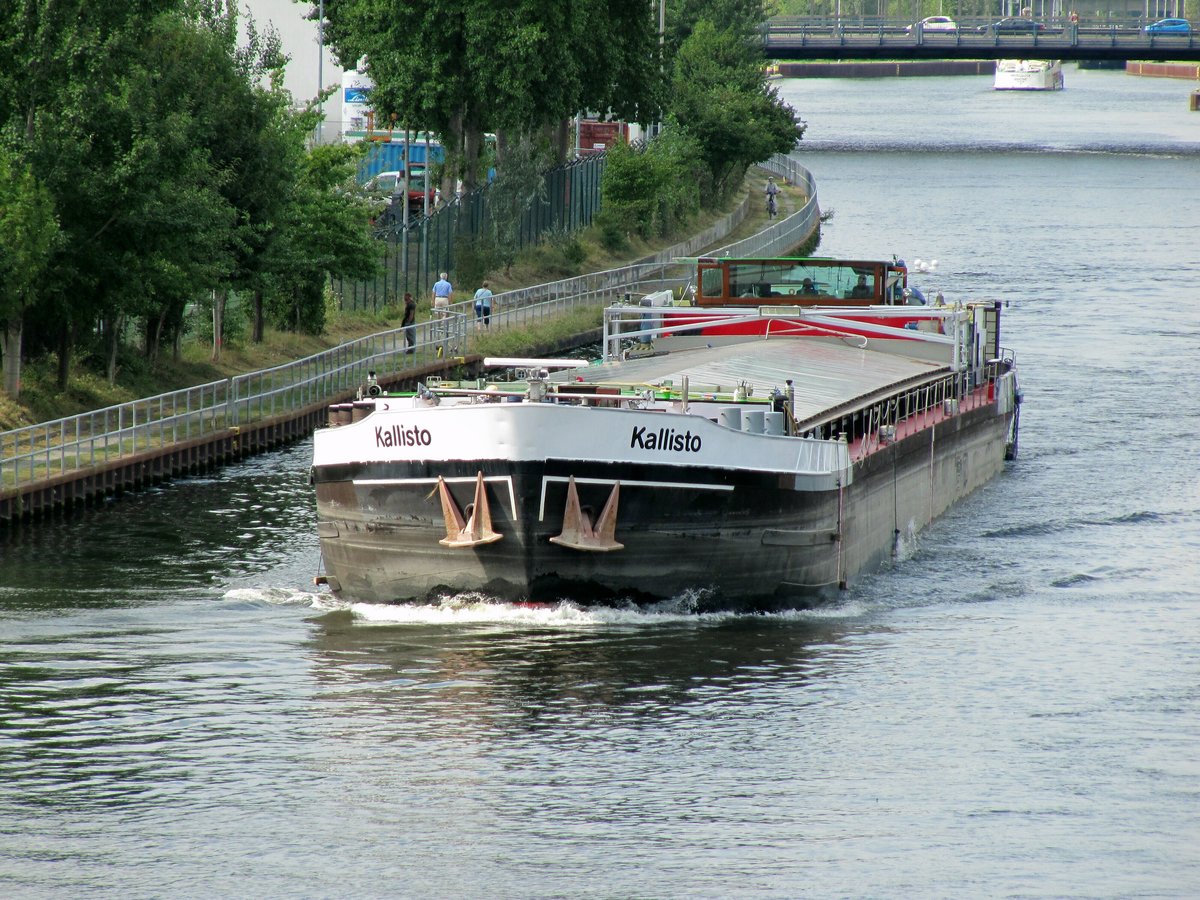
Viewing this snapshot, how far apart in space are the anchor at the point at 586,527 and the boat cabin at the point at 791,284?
1475 centimetres

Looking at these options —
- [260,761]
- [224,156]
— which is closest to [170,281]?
[224,156]

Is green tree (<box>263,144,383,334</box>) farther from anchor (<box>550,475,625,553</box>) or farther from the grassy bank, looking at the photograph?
anchor (<box>550,475,625,553</box>)

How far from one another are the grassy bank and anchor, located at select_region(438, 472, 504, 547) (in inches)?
605

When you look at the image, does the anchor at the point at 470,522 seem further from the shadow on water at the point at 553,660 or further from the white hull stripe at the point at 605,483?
the shadow on water at the point at 553,660

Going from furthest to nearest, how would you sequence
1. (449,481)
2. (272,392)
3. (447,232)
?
(447,232)
(272,392)
(449,481)

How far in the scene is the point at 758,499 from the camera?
85.7ft

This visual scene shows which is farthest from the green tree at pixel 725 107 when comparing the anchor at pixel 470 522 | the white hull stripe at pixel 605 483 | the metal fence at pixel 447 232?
the anchor at pixel 470 522

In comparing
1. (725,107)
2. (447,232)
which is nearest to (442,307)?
(447,232)

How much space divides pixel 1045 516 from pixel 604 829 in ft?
66.6

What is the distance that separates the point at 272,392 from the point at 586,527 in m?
20.3

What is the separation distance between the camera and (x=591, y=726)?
874 inches

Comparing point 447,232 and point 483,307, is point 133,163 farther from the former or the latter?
point 447,232

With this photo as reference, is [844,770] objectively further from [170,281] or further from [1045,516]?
[170,281]

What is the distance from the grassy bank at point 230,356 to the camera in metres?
39.8
